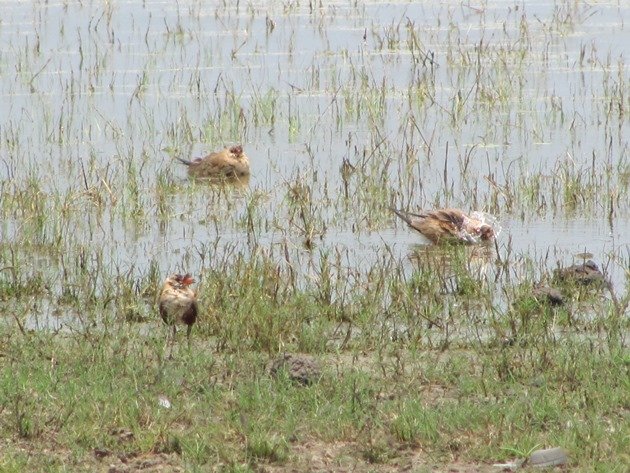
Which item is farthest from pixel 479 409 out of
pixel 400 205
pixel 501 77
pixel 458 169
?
pixel 501 77

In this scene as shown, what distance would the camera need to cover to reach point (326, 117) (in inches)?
514

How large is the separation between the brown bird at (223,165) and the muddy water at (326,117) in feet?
0.47

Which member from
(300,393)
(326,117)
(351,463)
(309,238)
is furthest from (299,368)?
(326,117)

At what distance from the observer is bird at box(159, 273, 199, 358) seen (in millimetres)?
6645

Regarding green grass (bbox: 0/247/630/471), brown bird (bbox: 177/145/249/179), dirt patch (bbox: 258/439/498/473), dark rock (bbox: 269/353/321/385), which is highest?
brown bird (bbox: 177/145/249/179)

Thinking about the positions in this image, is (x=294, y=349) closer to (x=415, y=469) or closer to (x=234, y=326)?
(x=234, y=326)

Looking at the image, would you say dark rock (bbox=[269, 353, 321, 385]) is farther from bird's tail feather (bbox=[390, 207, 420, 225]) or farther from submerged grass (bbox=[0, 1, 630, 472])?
bird's tail feather (bbox=[390, 207, 420, 225])

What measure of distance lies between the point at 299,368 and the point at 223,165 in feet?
17.9

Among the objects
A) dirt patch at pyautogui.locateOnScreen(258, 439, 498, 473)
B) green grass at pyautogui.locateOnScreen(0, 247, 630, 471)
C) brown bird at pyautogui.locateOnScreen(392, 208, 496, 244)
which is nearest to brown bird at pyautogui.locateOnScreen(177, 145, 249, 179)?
brown bird at pyautogui.locateOnScreen(392, 208, 496, 244)

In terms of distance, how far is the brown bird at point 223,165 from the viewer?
1108 centimetres

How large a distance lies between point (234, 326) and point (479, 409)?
1.61 meters

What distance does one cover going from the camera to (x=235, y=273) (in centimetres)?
766

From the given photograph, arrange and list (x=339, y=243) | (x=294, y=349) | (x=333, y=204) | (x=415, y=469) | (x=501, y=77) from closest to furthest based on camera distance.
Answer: (x=415, y=469) < (x=294, y=349) < (x=339, y=243) < (x=333, y=204) < (x=501, y=77)

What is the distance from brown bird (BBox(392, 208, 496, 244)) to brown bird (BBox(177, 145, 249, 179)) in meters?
2.22
